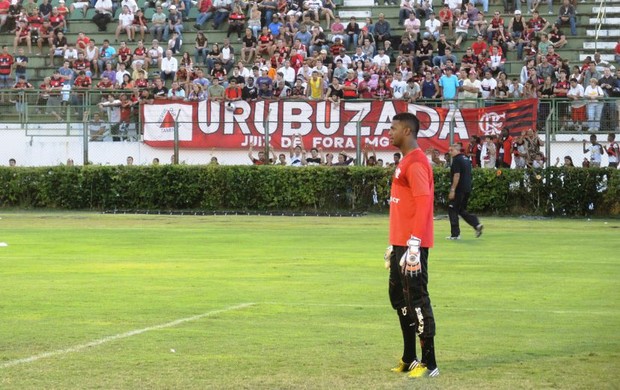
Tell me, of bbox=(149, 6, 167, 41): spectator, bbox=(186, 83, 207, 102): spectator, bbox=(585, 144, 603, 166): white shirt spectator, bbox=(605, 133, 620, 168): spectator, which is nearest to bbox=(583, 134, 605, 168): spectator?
bbox=(585, 144, 603, 166): white shirt spectator

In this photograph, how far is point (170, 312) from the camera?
12992mm

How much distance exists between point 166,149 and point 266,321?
87.1 ft

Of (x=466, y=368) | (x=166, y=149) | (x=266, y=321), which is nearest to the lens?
(x=466, y=368)

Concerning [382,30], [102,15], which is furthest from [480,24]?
[102,15]

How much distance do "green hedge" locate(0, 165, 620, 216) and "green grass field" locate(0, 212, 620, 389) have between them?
9237mm

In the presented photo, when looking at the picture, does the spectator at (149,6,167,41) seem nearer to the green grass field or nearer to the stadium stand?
the stadium stand

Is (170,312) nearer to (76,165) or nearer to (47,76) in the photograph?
(76,165)

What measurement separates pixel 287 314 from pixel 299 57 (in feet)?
92.2

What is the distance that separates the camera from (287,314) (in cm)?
1288

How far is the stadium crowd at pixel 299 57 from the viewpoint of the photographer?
3716 cm

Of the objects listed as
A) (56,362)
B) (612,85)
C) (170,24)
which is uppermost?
(170,24)

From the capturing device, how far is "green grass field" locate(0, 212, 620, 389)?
9.40m

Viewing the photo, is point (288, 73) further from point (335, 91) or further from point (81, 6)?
point (81, 6)

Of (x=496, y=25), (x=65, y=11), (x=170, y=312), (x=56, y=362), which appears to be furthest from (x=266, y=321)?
(x=65, y=11)
